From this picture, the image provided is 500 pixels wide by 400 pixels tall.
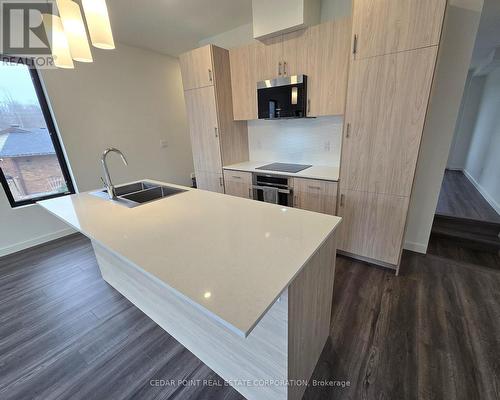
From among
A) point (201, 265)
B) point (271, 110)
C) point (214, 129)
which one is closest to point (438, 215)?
point (271, 110)

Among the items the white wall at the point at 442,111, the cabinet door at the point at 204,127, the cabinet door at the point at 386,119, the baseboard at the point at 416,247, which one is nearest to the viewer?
the cabinet door at the point at 386,119

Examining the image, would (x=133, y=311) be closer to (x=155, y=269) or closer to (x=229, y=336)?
(x=229, y=336)

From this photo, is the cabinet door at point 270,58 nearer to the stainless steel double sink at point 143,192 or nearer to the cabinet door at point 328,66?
the cabinet door at point 328,66

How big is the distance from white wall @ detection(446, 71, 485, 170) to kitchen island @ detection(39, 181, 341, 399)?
5.84m

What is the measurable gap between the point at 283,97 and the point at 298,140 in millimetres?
623

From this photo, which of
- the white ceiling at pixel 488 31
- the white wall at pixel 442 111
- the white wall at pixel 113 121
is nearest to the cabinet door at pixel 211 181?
the white wall at pixel 113 121

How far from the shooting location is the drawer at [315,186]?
2293 millimetres

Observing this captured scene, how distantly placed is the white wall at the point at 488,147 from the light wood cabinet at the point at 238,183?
135 inches

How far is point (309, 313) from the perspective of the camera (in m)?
1.12

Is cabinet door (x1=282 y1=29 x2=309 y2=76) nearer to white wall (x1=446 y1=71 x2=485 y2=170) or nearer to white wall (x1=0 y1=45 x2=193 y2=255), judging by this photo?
white wall (x1=0 y1=45 x2=193 y2=255)

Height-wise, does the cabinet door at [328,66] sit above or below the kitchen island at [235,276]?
above

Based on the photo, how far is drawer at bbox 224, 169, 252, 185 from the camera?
284 cm

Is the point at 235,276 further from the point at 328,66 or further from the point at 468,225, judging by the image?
the point at 468,225

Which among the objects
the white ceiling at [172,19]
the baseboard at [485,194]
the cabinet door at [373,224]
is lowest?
the baseboard at [485,194]
